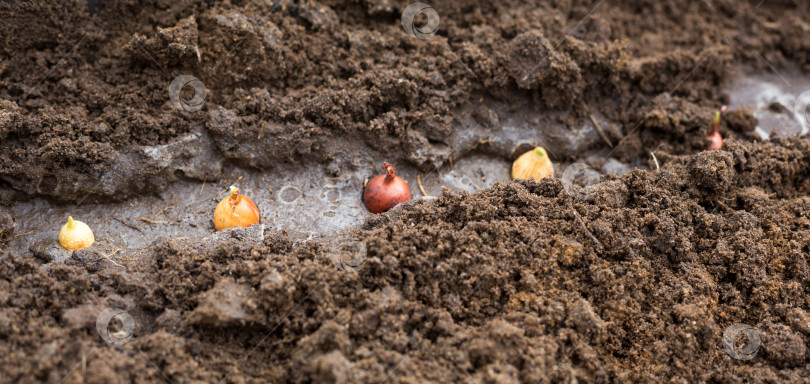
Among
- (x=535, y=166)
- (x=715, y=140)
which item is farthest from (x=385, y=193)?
(x=715, y=140)

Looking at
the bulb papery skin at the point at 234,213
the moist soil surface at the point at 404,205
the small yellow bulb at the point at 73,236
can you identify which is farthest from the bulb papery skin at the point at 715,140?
the small yellow bulb at the point at 73,236

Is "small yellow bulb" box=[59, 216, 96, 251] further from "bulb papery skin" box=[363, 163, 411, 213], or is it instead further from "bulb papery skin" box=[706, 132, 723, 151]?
"bulb papery skin" box=[706, 132, 723, 151]

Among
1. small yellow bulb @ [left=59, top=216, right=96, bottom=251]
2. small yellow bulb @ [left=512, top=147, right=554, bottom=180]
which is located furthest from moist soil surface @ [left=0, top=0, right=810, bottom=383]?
small yellow bulb @ [left=512, top=147, right=554, bottom=180]

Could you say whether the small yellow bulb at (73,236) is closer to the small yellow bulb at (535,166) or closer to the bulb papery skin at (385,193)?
the bulb papery skin at (385,193)

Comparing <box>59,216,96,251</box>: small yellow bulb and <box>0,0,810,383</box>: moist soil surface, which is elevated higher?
<box>0,0,810,383</box>: moist soil surface

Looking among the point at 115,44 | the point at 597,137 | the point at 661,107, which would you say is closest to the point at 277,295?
the point at 115,44
